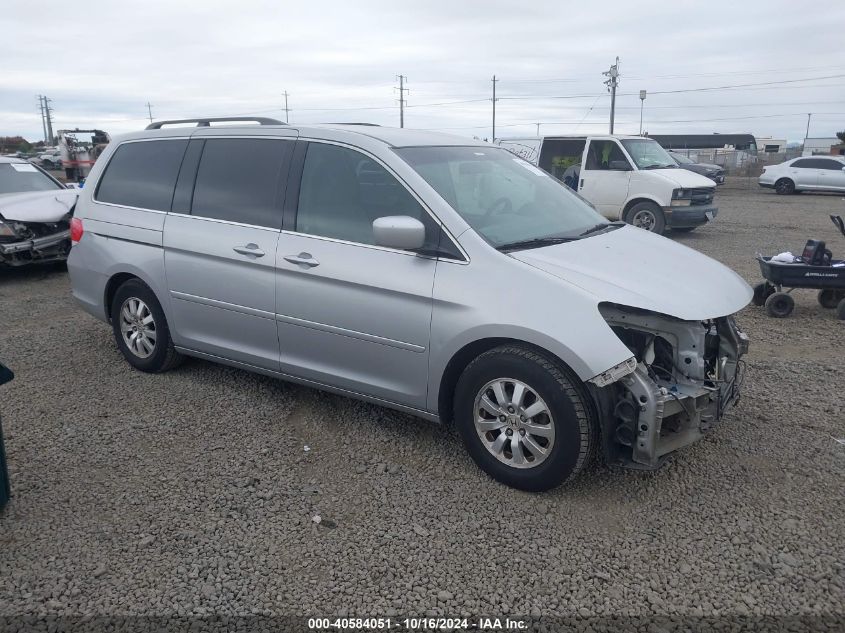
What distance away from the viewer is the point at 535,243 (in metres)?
3.98

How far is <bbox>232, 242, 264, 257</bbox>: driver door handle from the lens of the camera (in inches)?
177

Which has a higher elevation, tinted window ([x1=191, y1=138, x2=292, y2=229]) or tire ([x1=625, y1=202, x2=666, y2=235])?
tinted window ([x1=191, y1=138, x2=292, y2=229])

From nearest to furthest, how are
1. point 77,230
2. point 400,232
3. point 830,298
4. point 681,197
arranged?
point 400,232 < point 77,230 < point 830,298 < point 681,197

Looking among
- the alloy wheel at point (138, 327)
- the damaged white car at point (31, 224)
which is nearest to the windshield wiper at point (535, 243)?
the alloy wheel at point (138, 327)

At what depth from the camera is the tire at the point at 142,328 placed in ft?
17.3

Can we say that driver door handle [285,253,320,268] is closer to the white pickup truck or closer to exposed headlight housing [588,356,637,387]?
exposed headlight housing [588,356,637,387]

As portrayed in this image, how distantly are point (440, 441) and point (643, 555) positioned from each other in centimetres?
151

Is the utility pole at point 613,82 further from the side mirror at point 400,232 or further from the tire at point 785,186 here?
the side mirror at point 400,232

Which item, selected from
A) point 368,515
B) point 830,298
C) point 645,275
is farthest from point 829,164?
point 368,515

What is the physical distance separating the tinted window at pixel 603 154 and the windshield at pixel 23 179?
9219 millimetres

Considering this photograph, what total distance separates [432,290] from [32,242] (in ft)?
24.6

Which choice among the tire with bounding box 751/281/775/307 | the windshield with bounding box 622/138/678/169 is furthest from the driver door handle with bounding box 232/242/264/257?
the windshield with bounding box 622/138/678/169

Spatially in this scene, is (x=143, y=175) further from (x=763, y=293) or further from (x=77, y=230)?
(x=763, y=293)

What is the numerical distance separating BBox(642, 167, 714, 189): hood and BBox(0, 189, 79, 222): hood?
9761 mm
